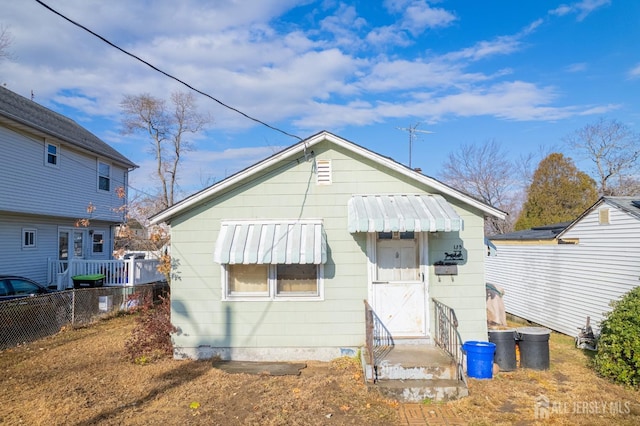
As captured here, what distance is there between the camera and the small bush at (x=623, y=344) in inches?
263

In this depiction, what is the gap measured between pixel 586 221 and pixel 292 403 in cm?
1053

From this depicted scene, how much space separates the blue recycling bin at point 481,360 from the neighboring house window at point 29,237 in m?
16.1

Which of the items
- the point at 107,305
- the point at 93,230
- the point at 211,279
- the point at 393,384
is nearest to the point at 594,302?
the point at 393,384

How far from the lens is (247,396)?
6320 millimetres

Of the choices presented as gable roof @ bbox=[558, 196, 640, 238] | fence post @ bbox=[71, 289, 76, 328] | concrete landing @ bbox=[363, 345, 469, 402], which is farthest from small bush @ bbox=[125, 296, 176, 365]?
gable roof @ bbox=[558, 196, 640, 238]

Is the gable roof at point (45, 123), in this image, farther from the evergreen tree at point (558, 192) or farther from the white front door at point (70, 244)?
the evergreen tree at point (558, 192)

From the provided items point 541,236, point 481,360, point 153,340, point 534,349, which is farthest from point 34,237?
point 541,236

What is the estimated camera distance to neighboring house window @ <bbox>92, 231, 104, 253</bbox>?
1900 centimetres

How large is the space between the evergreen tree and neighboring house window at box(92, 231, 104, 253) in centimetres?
2411

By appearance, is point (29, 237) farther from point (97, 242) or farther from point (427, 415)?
point (427, 415)

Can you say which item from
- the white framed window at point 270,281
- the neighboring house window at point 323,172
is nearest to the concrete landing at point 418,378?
the white framed window at point 270,281

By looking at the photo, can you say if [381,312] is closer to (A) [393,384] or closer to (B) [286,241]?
(A) [393,384]

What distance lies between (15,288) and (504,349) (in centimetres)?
1279

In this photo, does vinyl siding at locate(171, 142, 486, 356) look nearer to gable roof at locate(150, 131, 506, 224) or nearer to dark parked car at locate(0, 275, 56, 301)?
gable roof at locate(150, 131, 506, 224)
